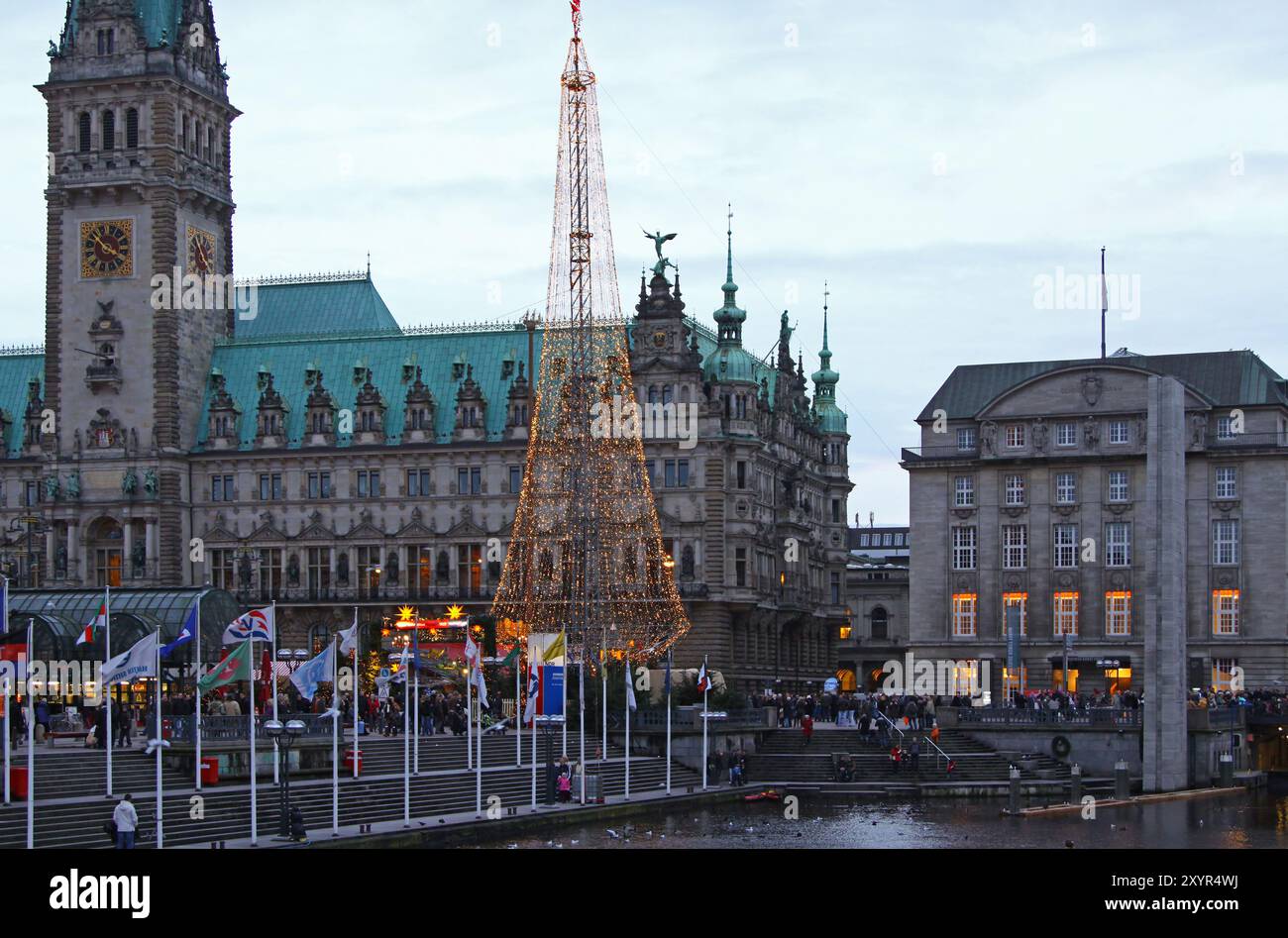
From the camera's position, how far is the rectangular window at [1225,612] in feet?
390

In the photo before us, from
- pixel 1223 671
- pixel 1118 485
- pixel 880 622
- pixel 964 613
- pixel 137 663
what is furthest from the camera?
pixel 880 622

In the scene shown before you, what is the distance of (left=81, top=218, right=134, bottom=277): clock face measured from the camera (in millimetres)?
132500

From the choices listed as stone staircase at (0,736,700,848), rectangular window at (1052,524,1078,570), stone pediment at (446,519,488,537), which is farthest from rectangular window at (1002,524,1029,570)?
stone staircase at (0,736,700,848)

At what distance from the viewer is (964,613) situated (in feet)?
411

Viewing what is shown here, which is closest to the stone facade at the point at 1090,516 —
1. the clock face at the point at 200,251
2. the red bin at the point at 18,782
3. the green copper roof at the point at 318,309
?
the green copper roof at the point at 318,309

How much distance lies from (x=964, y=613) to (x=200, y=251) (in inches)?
2172

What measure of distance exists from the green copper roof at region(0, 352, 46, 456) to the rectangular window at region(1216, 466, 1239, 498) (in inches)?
3100

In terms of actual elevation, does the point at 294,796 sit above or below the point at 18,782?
below

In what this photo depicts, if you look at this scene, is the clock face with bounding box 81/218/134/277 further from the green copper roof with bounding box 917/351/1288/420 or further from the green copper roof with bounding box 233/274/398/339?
the green copper roof with bounding box 917/351/1288/420

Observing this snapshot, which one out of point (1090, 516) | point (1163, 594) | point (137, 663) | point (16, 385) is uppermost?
point (16, 385)

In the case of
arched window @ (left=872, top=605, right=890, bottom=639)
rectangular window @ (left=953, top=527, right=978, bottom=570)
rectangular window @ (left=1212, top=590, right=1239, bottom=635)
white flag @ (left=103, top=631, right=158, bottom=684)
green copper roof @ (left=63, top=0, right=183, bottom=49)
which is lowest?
arched window @ (left=872, top=605, right=890, bottom=639)

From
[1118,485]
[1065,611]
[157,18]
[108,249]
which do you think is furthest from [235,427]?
[1118,485]

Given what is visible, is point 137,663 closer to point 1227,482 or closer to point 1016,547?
point 1016,547
